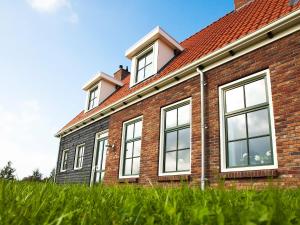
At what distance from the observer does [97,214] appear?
4.23 feet

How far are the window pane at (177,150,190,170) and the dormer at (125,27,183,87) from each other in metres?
3.67

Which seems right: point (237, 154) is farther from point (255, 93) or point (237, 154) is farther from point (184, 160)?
point (184, 160)

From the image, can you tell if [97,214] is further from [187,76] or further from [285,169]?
[187,76]

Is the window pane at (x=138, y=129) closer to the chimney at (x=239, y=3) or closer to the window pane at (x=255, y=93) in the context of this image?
the window pane at (x=255, y=93)

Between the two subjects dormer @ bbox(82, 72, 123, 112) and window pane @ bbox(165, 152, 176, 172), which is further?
dormer @ bbox(82, 72, 123, 112)

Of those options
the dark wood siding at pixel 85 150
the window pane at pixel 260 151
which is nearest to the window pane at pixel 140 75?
the dark wood siding at pixel 85 150

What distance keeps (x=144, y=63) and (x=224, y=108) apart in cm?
524

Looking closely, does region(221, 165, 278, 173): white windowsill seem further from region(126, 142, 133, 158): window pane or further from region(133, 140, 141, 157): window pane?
region(126, 142, 133, 158): window pane

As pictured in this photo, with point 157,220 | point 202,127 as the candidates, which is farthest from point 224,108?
point 157,220

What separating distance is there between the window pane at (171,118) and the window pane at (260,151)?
105 inches

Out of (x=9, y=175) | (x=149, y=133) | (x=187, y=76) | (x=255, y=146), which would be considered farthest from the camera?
(x=149, y=133)

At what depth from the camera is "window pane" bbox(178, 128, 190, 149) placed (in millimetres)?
7504

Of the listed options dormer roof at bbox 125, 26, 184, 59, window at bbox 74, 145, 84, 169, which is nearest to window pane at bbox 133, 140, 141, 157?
dormer roof at bbox 125, 26, 184, 59

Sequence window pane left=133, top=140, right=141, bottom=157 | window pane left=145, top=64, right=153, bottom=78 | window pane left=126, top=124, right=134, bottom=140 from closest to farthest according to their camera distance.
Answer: window pane left=133, top=140, right=141, bottom=157 < window pane left=126, top=124, right=134, bottom=140 < window pane left=145, top=64, right=153, bottom=78
